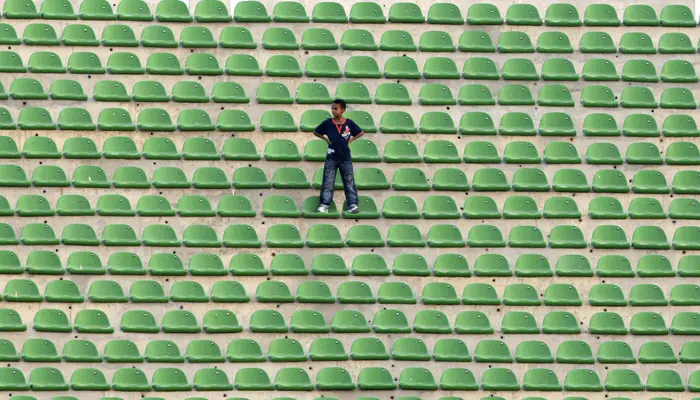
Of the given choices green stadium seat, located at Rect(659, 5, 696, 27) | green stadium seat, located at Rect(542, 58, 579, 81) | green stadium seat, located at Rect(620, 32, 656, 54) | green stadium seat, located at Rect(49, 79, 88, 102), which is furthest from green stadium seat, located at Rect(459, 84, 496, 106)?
green stadium seat, located at Rect(49, 79, 88, 102)

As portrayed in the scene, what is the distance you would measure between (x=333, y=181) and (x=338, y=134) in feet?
1.84

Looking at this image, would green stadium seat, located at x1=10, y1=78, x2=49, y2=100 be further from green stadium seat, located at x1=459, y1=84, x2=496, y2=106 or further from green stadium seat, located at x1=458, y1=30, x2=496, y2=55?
green stadium seat, located at x1=458, y1=30, x2=496, y2=55

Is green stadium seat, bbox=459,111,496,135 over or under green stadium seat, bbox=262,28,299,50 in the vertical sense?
under

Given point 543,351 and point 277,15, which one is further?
point 277,15

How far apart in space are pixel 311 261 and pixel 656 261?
4.03 meters

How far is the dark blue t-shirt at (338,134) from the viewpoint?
19.0 m

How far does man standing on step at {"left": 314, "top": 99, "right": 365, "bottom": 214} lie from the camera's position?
19.0 m

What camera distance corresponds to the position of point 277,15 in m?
20.5

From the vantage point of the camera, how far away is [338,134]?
19.0 meters

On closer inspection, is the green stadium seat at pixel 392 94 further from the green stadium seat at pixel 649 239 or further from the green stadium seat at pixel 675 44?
the green stadium seat at pixel 675 44

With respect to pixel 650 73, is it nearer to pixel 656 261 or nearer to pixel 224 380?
pixel 656 261

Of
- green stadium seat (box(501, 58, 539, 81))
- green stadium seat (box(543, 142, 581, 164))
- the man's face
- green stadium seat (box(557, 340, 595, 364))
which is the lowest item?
green stadium seat (box(557, 340, 595, 364))

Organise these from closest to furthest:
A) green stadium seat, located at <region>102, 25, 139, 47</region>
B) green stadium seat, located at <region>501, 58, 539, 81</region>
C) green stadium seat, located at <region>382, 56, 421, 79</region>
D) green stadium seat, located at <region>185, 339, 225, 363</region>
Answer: green stadium seat, located at <region>185, 339, 225, 363</region> < green stadium seat, located at <region>102, 25, 139, 47</region> < green stadium seat, located at <region>382, 56, 421, 79</region> < green stadium seat, located at <region>501, 58, 539, 81</region>

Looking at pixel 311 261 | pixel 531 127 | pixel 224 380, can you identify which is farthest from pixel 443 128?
pixel 224 380
